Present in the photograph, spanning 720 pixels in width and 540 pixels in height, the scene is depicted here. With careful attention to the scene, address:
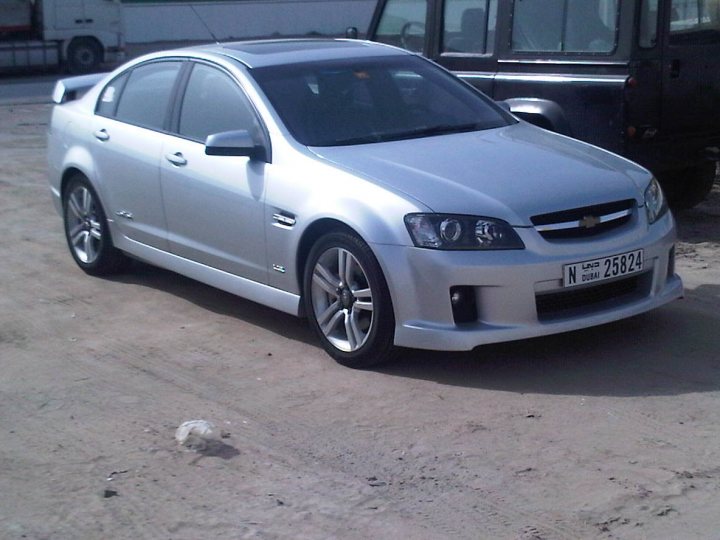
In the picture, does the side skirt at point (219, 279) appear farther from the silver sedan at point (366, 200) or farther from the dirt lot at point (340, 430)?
the dirt lot at point (340, 430)

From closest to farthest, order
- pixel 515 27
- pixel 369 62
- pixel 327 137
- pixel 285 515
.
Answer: pixel 285 515 < pixel 327 137 < pixel 369 62 < pixel 515 27

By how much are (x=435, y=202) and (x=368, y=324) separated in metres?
0.74

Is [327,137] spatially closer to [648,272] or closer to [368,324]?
[368,324]

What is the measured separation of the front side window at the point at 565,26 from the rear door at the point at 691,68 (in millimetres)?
450

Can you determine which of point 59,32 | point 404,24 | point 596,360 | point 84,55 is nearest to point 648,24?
point 404,24

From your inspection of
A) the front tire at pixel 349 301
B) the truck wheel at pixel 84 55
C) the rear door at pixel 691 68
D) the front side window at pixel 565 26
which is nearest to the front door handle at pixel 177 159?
the front tire at pixel 349 301

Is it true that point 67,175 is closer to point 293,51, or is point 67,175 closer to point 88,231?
point 88,231

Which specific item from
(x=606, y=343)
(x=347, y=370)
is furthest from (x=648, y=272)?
(x=347, y=370)

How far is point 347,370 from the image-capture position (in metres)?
6.08

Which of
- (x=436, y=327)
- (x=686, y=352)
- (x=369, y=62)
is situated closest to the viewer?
(x=436, y=327)

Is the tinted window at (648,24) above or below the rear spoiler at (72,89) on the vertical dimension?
above

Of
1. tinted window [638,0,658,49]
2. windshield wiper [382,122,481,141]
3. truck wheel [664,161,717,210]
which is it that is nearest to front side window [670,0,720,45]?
tinted window [638,0,658,49]

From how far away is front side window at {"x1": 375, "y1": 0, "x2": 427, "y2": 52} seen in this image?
10.1m

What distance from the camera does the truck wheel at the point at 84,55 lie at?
2794 centimetres
